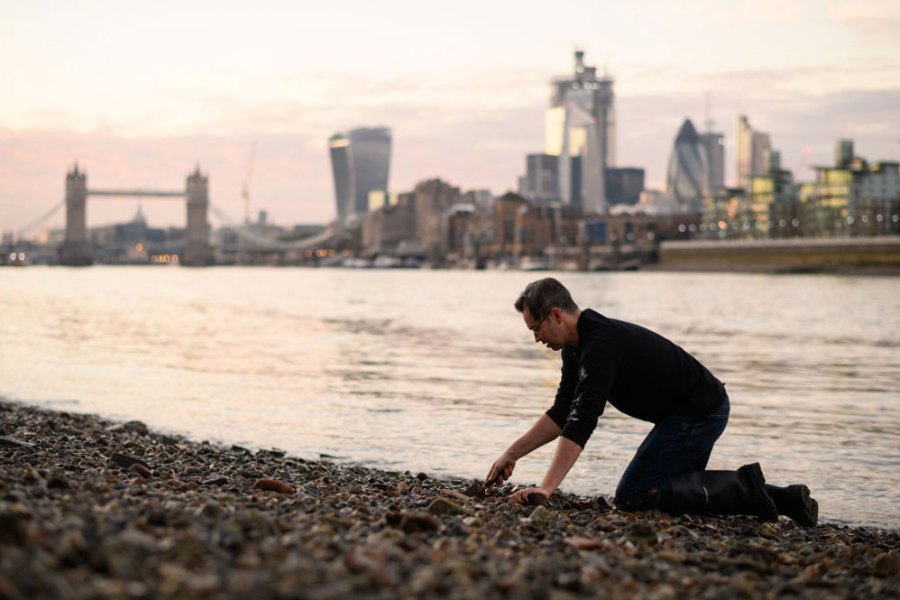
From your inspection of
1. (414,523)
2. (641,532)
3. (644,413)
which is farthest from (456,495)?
(414,523)

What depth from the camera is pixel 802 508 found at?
7.48 metres

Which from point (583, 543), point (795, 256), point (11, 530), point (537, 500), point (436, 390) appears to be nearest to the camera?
point (11, 530)

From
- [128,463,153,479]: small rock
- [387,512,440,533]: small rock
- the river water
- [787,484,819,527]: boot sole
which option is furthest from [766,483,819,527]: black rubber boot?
[128,463,153,479]: small rock

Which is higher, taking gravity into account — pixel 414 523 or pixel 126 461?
pixel 414 523

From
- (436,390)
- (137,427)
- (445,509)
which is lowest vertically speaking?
(436,390)

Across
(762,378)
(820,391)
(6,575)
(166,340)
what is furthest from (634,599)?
(166,340)

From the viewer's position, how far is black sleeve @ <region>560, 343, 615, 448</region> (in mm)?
6648

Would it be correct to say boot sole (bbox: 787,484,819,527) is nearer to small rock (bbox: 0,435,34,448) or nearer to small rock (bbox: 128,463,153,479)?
small rock (bbox: 128,463,153,479)

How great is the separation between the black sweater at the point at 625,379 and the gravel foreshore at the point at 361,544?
2.02ft

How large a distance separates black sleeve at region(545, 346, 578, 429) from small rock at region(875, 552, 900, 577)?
1967 mm

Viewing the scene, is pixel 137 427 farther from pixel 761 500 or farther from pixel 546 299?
pixel 761 500

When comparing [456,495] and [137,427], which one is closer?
[456,495]

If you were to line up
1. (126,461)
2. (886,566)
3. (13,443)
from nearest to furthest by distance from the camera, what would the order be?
(886,566), (126,461), (13,443)

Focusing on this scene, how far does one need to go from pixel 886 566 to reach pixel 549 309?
7.16 ft
